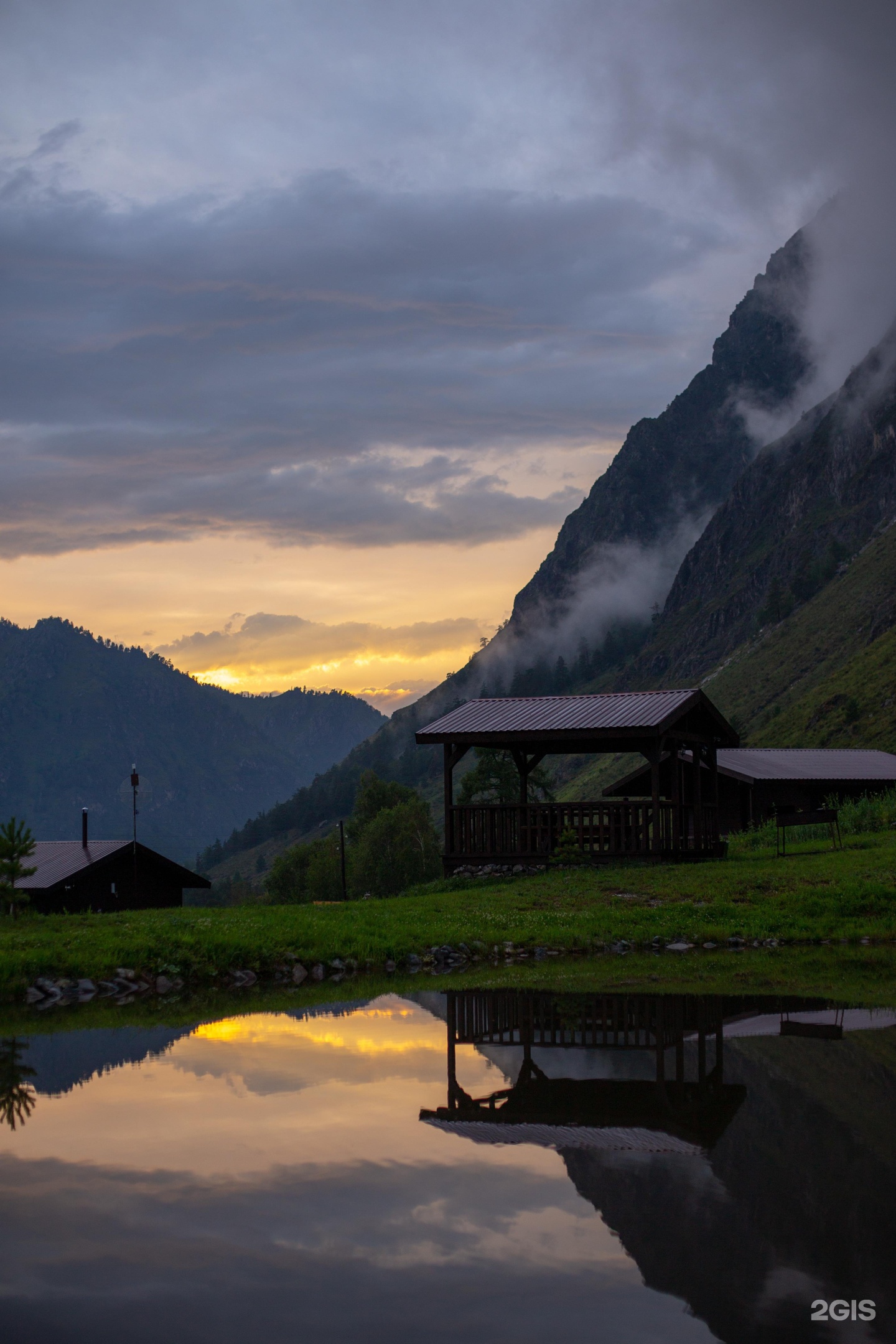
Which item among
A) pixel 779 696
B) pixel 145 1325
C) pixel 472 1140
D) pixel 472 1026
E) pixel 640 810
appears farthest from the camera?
pixel 779 696

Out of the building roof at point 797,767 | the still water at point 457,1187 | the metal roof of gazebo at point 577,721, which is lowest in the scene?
the still water at point 457,1187

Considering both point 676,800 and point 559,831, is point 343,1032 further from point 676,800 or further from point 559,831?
point 676,800

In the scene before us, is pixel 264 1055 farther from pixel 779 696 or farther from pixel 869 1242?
pixel 779 696

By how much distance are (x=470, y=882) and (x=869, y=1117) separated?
2398 cm

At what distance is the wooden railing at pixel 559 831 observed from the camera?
34469 millimetres

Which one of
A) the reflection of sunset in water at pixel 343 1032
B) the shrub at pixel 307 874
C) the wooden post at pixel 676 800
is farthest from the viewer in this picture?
the shrub at pixel 307 874

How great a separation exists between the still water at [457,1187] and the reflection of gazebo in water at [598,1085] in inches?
2.0

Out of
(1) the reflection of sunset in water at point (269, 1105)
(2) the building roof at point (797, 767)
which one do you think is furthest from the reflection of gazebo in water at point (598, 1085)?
(2) the building roof at point (797, 767)

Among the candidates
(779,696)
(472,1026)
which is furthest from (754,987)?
(779,696)

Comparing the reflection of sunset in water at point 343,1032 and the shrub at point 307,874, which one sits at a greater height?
the reflection of sunset in water at point 343,1032

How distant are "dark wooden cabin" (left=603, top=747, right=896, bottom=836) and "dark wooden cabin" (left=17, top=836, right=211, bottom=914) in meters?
21.7

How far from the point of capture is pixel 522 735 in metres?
34.4

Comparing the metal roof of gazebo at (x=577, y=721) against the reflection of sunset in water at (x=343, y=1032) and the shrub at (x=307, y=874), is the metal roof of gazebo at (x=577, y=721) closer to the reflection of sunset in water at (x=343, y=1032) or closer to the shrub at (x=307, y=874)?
the reflection of sunset in water at (x=343, y=1032)

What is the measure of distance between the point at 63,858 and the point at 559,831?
83.7ft
